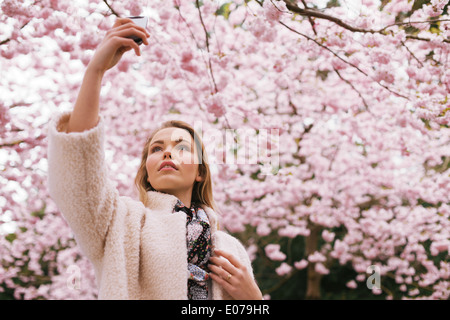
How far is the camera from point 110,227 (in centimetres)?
118

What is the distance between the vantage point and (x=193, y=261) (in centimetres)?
133

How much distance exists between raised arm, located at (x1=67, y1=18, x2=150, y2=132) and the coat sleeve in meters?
0.03

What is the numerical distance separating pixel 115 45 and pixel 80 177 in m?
0.40

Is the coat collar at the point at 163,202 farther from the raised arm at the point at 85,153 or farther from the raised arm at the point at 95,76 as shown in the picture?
the raised arm at the point at 95,76

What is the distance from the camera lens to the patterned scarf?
1.28 metres

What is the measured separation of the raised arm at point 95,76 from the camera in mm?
1057

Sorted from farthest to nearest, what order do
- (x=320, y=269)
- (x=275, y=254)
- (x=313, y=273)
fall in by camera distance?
(x=313, y=273) < (x=320, y=269) < (x=275, y=254)

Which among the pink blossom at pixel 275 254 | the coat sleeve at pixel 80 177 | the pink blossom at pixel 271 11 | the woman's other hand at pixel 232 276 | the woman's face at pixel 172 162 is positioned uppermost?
the pink blossom at pixel 271 11

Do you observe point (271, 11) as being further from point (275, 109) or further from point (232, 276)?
point (275, 109)

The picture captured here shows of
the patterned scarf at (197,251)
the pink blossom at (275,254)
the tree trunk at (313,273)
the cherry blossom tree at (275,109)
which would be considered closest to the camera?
the patterned scarf at (197,251)

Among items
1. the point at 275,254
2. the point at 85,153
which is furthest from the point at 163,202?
the point at 275,254

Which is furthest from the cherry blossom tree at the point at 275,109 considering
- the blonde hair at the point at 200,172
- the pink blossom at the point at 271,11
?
the blonde hair at the point at 200,172

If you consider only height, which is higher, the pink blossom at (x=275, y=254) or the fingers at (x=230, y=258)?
the pink blossom at (x=275, y=254)

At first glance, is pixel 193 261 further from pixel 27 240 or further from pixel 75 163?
pixel 27 240
